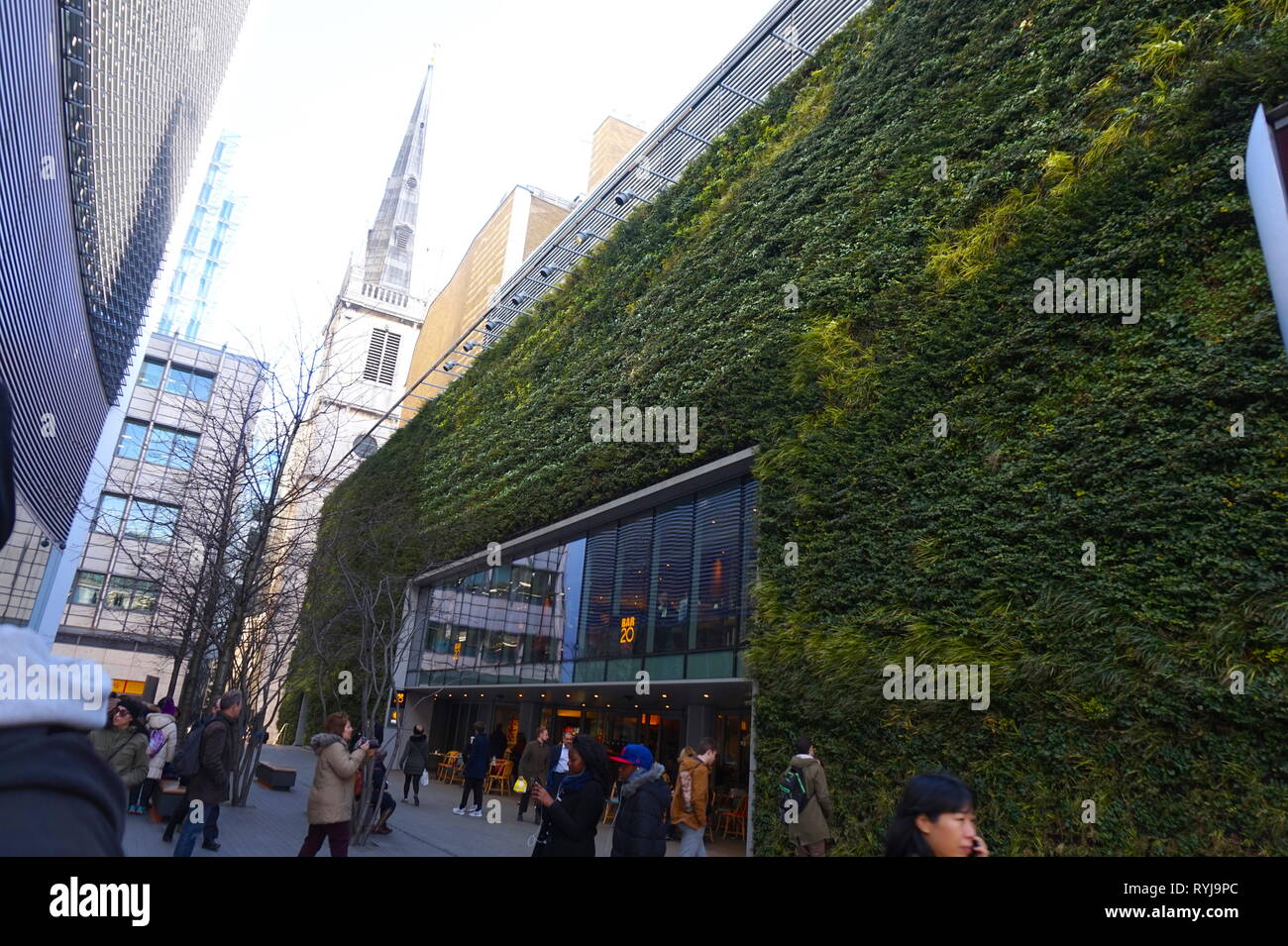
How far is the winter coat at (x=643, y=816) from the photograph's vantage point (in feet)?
21.3

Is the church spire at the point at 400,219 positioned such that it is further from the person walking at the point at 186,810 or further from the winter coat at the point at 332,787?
the winter coat at the point at 332,787

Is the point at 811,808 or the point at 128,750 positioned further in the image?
the point at 811,808

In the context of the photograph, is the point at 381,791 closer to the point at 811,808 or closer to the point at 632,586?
the point at 811,808

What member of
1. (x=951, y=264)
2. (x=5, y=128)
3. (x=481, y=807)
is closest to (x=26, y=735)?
(x=951, y=264)

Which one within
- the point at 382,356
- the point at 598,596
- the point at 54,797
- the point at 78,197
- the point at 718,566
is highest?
the point at 382,356

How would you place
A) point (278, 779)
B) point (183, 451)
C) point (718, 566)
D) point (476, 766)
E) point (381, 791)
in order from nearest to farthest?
point (381, 791) → point (718, 566) → point (476, 766) → point (278, 779) → point (183, 451)

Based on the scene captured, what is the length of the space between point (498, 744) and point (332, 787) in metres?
17.6

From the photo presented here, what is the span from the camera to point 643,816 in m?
6.61

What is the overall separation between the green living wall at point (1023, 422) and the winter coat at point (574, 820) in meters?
5.35

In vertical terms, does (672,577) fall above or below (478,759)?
above

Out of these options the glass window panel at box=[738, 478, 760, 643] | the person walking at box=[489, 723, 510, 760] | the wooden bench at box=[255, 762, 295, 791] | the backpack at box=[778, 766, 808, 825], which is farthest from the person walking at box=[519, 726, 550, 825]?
the backpack at box=[778, 766, 808, 825]

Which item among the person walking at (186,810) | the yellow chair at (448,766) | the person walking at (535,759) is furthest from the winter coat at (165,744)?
the yellow chair at (448,766)

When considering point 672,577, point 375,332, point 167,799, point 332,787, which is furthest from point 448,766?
point 375,332
